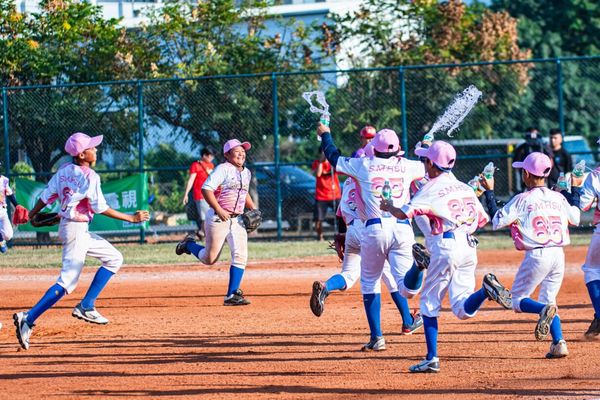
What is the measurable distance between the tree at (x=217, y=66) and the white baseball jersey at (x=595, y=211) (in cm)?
1206

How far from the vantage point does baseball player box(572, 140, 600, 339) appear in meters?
9.63

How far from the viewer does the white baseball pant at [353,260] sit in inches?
384

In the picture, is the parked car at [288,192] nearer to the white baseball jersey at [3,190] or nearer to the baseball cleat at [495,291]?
the white baseball jersey at [3,190]

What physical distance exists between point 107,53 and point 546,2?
95.8 ft

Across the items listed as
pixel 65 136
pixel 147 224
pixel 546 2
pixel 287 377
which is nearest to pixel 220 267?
pixel 147 224

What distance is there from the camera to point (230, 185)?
41.7 ft

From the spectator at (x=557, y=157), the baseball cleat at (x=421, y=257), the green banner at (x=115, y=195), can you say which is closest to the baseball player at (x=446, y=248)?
the baseball cleat at (x=421, y=257)

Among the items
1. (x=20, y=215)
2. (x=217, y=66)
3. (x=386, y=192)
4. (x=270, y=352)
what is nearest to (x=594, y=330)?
(x=386, y=192)

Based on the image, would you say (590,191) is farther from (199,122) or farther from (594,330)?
(199,122)

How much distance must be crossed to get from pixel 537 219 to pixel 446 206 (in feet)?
3.08

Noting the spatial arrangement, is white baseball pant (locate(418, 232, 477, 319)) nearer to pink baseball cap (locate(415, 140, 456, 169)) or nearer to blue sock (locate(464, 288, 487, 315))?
blue sock (locate(464, 288, 487, 315))

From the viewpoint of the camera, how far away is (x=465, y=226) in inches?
330

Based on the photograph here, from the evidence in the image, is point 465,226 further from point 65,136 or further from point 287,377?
point 65,136

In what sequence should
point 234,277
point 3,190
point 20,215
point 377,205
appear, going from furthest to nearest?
point 3,190
point 234,277
point 20,215
point 377,205
